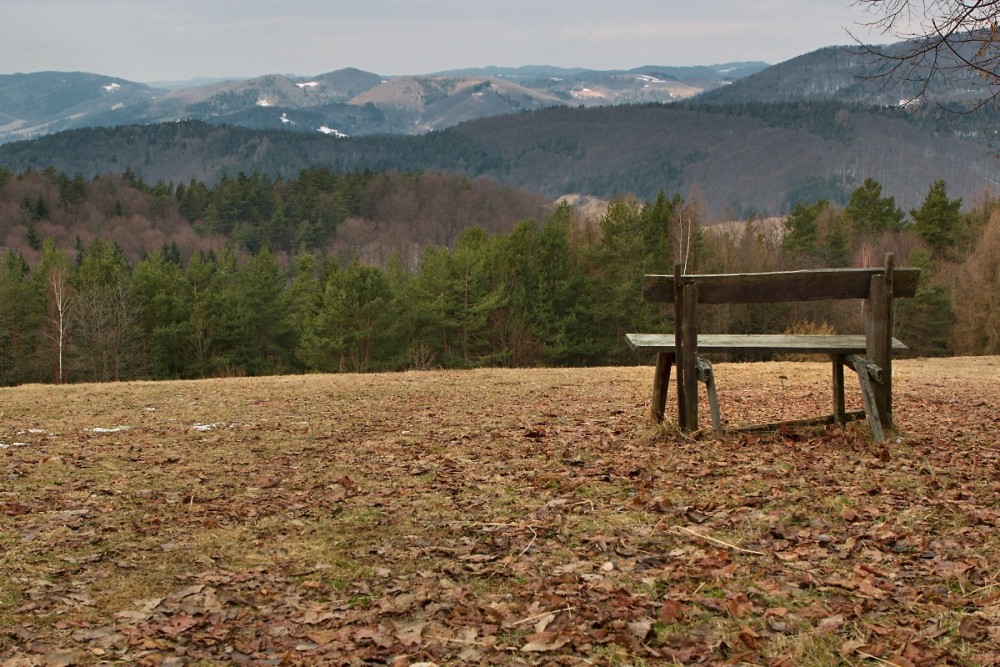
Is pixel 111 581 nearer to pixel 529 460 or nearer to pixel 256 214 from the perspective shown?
pixel 529 460

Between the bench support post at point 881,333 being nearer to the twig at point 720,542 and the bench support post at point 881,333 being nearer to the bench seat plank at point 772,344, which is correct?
the bench seat plank at point 772,344

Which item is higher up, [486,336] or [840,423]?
[840,423]

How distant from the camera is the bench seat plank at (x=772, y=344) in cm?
839

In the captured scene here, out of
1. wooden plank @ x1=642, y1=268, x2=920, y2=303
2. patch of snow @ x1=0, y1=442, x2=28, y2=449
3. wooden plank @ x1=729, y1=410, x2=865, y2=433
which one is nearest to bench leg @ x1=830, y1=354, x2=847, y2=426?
wooden plank @ x1=729, y1=410, x2=865, y2=433

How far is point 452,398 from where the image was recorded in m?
14.6

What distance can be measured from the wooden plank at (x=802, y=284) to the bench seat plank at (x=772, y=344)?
48 cm

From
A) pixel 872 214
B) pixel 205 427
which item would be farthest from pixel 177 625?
pixel 872 214

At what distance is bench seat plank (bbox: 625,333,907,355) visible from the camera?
8.39 m

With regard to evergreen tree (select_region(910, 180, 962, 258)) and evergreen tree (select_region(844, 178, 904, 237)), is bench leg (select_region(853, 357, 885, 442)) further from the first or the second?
evergreen tree (select_region(844, 178, 904, 237))

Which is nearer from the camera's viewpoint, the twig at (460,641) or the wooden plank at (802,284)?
the twig at (460,641)

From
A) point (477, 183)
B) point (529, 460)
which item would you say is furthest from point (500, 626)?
point (477, 183)

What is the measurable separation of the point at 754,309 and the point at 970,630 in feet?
153

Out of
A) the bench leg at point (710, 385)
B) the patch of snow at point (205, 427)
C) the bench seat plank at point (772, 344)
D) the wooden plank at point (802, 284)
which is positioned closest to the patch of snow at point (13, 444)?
the patch of snow at point (205, 427)

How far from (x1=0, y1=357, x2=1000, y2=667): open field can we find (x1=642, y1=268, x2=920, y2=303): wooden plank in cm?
147
